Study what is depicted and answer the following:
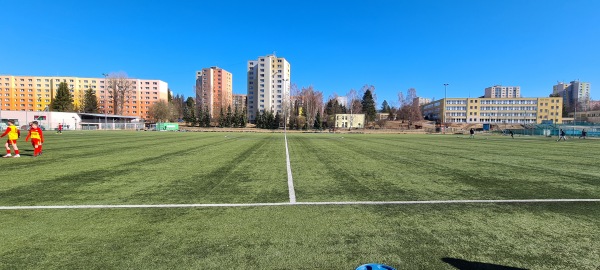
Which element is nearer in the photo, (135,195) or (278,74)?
(135,195)

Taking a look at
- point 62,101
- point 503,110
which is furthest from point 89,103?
point 503,110

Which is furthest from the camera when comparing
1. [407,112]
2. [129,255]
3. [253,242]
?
[407,112]

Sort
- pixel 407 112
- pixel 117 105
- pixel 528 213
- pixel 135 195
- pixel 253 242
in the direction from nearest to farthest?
pixel 253 242 → pixel 528 213 → pixel 135 195 → pixel 117 105 → pixel 407 112

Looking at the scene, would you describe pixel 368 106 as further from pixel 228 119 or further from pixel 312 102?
pixel 228 119

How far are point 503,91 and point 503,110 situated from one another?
77835 millimetres

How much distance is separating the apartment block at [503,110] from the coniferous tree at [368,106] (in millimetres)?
Result: 29263

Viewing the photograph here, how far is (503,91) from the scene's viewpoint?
597 feet

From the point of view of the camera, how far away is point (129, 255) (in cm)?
309

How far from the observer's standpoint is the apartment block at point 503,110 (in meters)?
118

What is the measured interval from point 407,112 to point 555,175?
374 feet

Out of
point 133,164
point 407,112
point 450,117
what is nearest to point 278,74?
point 407,112

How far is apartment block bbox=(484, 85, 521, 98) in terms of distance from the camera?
17250cm

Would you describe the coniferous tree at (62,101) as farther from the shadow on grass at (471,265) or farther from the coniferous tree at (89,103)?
the shadow on grass at (471,265)

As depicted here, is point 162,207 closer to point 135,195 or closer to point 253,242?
point 135,195
